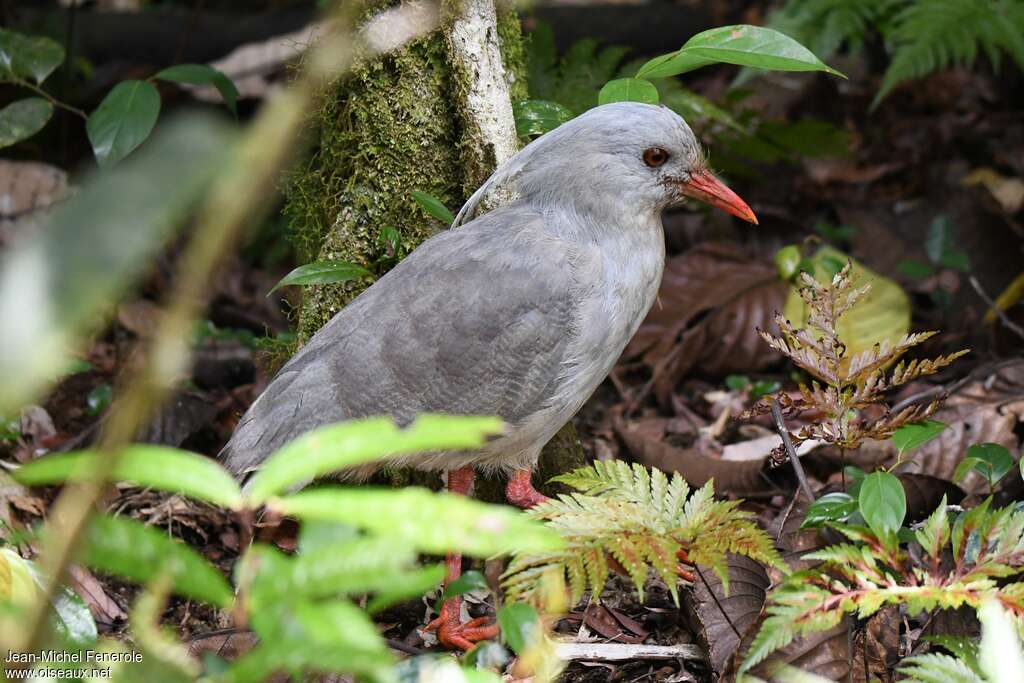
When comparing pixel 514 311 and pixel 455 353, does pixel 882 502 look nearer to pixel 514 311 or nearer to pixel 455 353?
pixel 514 311

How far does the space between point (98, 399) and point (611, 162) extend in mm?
2810

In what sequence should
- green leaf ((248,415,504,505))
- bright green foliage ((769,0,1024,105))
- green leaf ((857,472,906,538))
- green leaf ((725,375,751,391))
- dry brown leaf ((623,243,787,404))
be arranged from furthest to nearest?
bright green foliage ((769,0,1024,105))
dry brown leaf ((623,243,787,404))
green leaf ((725,375,751,391))
green leaf ((857,472,906,538))
green leaf ((248,415,504,505))

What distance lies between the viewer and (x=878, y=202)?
6652 mm

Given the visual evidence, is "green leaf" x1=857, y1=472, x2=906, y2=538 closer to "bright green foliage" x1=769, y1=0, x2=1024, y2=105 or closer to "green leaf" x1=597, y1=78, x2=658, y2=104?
"green leaf" x1=597, y1=78, x2=658, y2=104

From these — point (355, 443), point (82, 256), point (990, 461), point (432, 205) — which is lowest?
point (990, 461)

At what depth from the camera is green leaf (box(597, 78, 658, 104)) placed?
12.6ft

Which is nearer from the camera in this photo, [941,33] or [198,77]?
[198,77]

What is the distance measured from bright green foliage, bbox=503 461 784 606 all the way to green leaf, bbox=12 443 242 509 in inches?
42.3

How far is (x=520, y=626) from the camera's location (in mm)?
2324

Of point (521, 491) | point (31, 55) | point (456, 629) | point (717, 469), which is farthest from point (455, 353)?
point (31, 55)

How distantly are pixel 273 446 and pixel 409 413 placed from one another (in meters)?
0.45

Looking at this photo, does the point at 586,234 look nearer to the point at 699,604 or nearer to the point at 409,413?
the point at 409,413

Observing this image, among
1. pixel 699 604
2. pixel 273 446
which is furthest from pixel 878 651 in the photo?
pixel 273 446

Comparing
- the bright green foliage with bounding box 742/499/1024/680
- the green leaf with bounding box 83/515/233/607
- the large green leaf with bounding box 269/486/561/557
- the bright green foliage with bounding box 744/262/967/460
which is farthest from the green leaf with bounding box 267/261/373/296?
the large green leaf with bounding box 269/486/561/557
